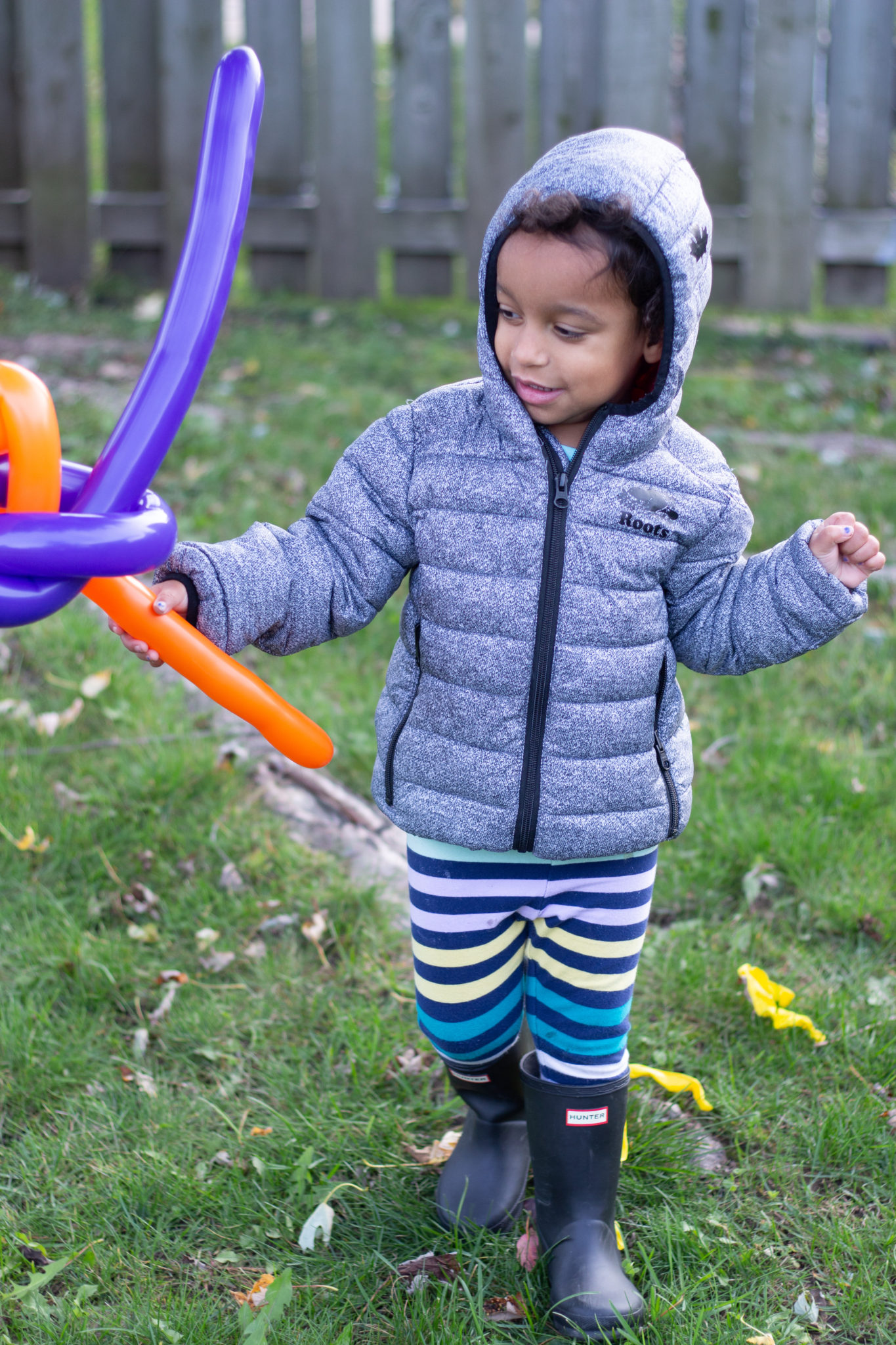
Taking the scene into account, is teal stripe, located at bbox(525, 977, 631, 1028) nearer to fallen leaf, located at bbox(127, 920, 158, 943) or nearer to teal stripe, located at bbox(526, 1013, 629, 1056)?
teal stripe, located at bbox(526, 1013, 629, 1056)

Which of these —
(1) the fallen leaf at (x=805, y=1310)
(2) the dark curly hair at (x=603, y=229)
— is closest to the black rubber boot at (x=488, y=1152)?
(1) the fallen leaf at (x=805, y=1310)

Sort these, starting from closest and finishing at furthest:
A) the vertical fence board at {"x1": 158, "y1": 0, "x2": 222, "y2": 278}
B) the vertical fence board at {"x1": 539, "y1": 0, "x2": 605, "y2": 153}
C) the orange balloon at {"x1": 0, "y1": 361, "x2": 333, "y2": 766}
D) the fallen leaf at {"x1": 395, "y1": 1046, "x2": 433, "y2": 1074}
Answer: the orange balloon at {"x1": 0, "y1": 361, "x2": 333, "y2": 766}, the fallen leaf at {"x1": 395, "y1": 1046, "x2": 433, "y2": 1074}, the vertical fence board at {"x1": 158, "y1": 0, "x2": 222, "y2": 278}, the vertical fence board at {"x1": 539, "y1": 0, "x2": 605, "y2": 153}

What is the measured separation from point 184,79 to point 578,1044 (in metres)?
5.12

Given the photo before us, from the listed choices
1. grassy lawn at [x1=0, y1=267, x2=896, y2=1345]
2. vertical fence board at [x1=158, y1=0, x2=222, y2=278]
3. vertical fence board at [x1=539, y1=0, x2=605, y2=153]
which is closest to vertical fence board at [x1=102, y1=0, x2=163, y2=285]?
vertical fence board at [x1=158, y1=0, x2=222, y2=278]

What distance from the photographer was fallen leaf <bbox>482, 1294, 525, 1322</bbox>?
1.81 m

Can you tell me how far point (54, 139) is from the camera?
587 cm

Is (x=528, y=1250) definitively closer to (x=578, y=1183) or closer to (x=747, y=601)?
(x=578, y=1183)

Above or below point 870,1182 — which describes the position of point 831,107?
above

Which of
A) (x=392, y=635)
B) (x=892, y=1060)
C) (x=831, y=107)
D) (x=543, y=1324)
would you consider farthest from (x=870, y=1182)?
(x=831, y=107)

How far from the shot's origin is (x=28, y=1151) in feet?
6.66

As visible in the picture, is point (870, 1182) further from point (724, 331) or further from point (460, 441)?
point (724, 331)

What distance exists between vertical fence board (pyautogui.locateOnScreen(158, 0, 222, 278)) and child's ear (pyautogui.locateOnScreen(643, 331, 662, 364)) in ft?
15.0

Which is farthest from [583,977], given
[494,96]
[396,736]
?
[494,96]

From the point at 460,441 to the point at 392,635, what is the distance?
1755mm
